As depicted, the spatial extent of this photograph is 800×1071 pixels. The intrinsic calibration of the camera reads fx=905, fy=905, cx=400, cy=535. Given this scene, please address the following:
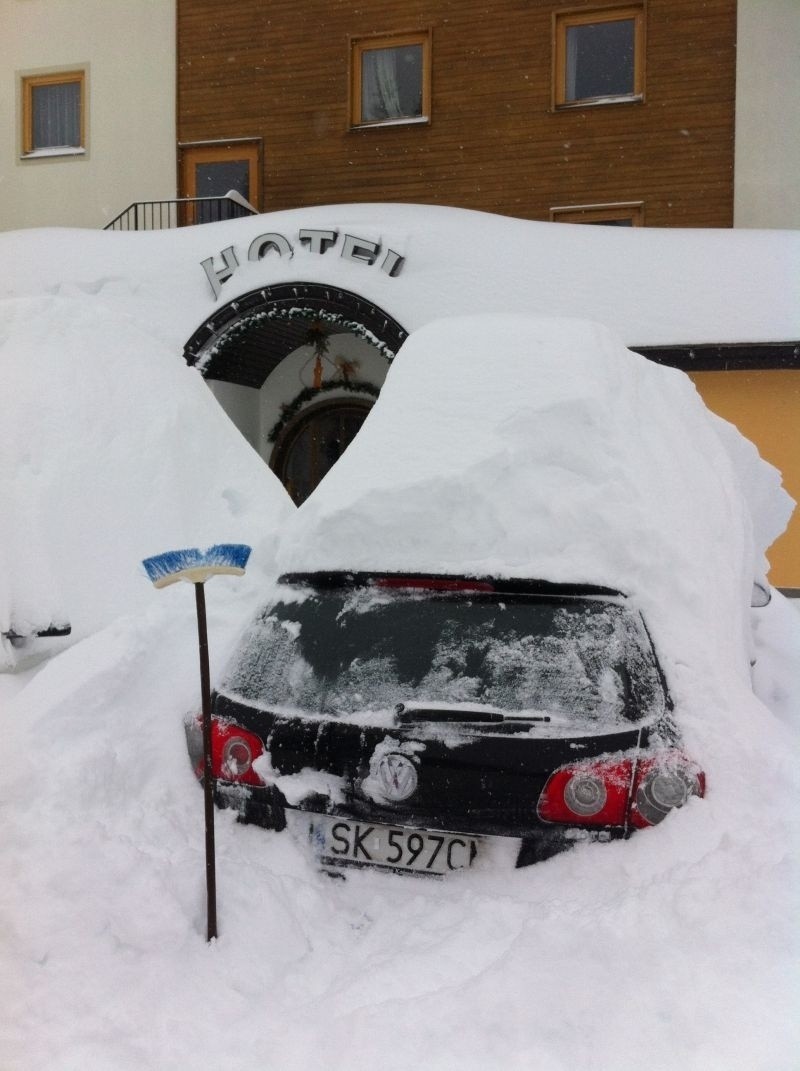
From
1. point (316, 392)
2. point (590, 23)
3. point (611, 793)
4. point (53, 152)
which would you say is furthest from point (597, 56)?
point (611, 793)

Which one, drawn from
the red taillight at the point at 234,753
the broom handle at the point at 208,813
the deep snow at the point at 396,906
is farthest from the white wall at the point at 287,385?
the broom handle at the point at 208,813

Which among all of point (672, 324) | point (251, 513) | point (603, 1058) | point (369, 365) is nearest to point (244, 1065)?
point (603, 1058)

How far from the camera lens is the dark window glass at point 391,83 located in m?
13.9

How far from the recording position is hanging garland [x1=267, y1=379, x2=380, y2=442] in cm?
1280

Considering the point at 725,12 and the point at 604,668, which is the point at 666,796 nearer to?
the point at 604,668

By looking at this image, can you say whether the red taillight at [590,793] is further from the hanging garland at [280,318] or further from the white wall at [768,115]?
the white wall at [768,115]

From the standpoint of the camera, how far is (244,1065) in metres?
2.03

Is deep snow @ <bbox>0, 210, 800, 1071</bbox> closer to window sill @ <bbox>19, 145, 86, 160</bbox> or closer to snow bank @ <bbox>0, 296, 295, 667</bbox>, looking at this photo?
snow bank @ <bbox>0, 296, 295, 667</bbox>

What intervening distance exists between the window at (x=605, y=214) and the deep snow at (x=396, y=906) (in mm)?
10118

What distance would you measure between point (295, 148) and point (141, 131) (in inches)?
110

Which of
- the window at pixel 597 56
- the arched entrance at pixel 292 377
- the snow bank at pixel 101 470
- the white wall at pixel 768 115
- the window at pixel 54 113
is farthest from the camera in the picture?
the window at pixel 54 113

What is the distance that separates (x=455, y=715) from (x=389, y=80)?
45.3ft

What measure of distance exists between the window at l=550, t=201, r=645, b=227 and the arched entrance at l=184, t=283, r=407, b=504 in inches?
140

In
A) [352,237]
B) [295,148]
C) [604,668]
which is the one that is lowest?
[604,668]
